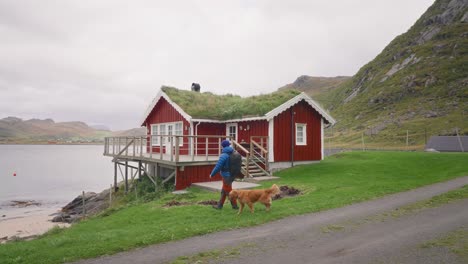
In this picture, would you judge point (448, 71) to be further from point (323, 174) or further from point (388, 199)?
point (388, 199)

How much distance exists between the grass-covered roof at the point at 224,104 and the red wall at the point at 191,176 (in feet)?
17.3

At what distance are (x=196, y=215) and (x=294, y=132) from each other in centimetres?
1375

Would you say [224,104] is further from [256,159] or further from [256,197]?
[256,197]

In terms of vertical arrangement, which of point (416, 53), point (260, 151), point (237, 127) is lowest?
point (260, 151)

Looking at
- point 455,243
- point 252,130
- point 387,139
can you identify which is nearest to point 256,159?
point 252,130

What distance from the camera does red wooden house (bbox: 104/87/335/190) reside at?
69.6ft

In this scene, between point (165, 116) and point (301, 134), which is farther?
point (165, 116)

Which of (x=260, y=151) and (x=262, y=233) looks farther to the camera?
(x=260, y=151)

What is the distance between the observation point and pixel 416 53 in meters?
102

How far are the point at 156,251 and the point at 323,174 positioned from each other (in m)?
14.3

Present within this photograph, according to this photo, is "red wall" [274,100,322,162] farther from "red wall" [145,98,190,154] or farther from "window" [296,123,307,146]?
"red wall" [145,98,190,154]

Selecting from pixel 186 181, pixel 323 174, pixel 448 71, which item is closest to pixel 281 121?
pixel 323 174

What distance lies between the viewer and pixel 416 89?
8575cm

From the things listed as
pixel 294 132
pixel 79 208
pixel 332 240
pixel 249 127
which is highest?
pixel 249 127
